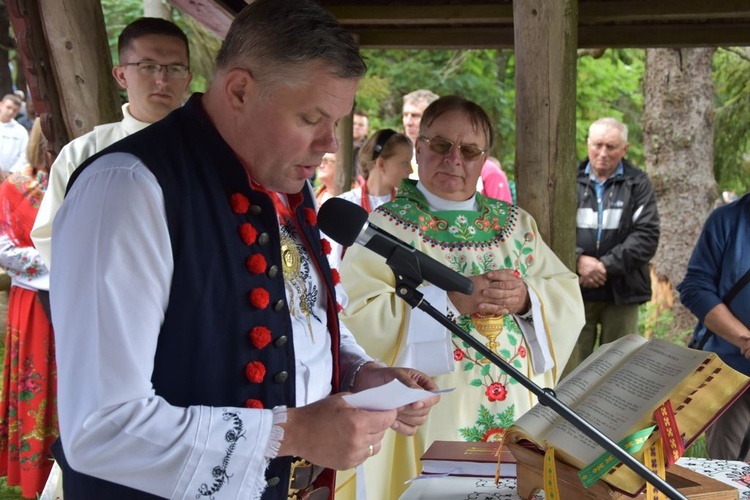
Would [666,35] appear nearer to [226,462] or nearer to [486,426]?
[486,426]

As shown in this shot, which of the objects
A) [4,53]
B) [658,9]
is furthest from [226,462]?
[4,53]

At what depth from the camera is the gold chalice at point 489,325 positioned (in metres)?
3.22

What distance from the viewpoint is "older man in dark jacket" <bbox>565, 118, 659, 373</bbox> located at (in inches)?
219

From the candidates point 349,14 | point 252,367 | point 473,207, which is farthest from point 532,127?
point 252,367

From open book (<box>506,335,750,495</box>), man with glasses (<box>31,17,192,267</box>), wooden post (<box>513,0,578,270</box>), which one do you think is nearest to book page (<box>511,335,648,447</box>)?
open book (<box>506,335,750,495</box>)

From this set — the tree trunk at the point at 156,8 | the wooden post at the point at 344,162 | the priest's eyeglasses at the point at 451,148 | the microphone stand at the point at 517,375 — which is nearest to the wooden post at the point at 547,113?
the priest's eyeglasses at the point at 451,148

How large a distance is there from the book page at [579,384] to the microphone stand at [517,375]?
0.28 m

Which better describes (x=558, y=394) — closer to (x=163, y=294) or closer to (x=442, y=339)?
(x=163, y=294)

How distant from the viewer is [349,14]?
524 cm

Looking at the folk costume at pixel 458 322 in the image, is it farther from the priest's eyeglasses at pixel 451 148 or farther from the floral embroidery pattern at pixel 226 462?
the floral embroidery pattern at pixel 226 462

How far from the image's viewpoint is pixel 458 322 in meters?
3.21

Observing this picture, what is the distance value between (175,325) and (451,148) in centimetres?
199

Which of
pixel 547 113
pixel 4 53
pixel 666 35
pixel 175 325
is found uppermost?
pixel 4 53

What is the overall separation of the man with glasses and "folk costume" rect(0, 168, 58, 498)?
1.18m
